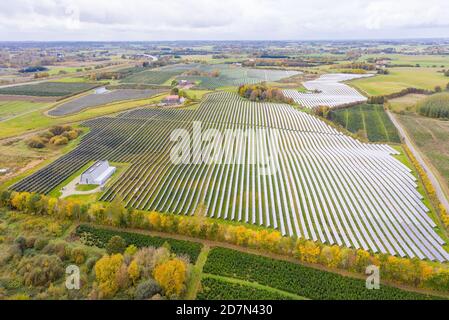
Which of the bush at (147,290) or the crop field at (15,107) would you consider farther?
the crop field at (15,107)

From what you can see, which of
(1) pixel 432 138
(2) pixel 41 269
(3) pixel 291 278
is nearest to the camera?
(2) pixel 41 269

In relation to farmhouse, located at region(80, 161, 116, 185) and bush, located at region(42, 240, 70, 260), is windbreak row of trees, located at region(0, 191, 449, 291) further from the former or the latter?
farmhouse, located at region(80, 161, 116, 185)

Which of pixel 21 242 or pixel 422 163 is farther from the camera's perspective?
pixel 422 163

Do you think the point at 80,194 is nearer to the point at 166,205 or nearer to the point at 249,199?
the point at 166,205

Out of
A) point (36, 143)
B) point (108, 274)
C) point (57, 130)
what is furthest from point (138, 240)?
point (57, 130)

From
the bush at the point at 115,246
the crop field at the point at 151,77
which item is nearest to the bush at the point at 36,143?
the bush at the point at 115,246

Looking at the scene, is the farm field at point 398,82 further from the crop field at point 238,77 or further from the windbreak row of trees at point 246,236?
the windbreak row of trees at point 246,236

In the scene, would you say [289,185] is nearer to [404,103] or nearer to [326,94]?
[404,103]
